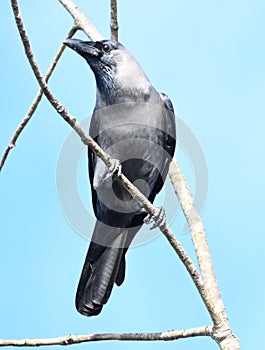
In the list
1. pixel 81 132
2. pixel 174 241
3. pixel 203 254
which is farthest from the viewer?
pixel 203 254

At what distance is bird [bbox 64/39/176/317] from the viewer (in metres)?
5.76

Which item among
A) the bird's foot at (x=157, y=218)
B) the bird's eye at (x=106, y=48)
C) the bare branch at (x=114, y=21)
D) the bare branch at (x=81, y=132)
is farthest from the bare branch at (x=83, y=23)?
the bare branch at (x=81, y=132)

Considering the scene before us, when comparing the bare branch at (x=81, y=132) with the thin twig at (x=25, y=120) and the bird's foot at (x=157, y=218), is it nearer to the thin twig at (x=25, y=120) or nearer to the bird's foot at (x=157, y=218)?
the bird's foot at (x=157, y=218)

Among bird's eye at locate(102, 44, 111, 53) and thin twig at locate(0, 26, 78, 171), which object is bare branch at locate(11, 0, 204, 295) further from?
bird's eye at locate(102, 44, 111, 53)

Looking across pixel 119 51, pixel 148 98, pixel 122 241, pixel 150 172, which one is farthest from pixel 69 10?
pixel 122 241

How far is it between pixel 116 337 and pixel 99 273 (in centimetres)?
128

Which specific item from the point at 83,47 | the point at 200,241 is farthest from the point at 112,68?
the point at 200,241

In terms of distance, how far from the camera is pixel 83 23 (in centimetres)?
629

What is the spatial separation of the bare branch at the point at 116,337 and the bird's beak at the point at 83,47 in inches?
89.2

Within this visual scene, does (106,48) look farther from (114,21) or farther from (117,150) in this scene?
(117,150)

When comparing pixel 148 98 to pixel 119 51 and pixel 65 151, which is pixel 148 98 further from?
pixel 65 151

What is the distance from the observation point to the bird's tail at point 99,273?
5773mm

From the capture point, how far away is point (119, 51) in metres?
5.97

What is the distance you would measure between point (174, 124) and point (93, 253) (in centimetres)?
130
